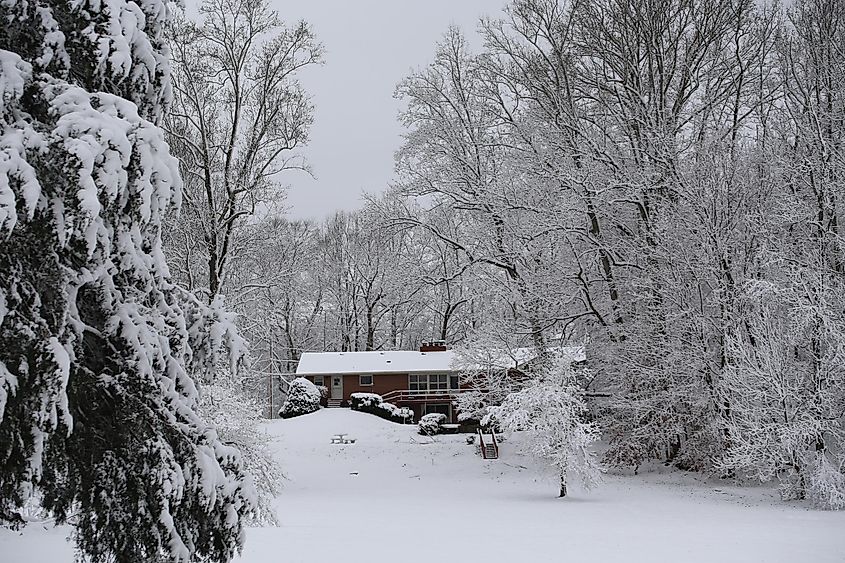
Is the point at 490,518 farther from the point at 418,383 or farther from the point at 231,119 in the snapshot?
the point at 418,383

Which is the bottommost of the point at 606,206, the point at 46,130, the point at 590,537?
the point at 590,537

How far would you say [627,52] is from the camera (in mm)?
20781

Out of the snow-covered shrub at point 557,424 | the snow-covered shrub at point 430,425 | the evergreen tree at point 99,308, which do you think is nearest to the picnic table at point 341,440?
the snow-covered shrub at point 430,425

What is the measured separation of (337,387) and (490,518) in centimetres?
2332

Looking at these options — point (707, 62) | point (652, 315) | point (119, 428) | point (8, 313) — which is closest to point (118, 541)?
point (119, 428)

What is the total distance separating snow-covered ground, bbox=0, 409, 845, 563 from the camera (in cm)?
1065

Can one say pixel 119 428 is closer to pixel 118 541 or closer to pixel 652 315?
pixel 118 541

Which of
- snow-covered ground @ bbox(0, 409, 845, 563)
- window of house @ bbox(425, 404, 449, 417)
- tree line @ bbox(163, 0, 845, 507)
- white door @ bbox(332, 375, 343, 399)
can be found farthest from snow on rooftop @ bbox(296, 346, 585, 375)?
tree line @ bbox(163, 0, 845, 507)

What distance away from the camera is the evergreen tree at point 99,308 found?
462 centimetres

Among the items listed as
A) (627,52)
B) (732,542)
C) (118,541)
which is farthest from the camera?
(627,52)

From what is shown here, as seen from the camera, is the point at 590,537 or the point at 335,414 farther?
the point at 335,414

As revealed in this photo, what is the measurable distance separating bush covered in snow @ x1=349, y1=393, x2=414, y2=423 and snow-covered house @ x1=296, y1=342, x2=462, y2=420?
106 inches

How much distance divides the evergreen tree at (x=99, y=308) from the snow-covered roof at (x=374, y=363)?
2974 cm

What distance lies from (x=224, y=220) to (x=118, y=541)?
12080 millimetres
